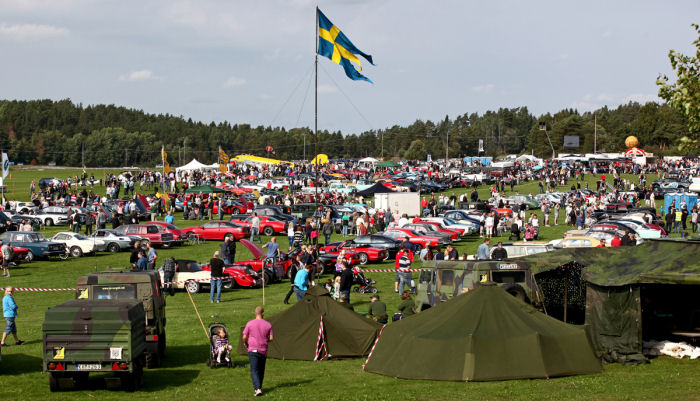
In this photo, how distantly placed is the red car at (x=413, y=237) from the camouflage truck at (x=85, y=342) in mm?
22308

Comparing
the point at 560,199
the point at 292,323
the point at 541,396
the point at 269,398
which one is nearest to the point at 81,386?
the point at 269,398

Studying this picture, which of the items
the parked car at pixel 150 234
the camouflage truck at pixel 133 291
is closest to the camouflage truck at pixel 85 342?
the camouflage truck at pixel 133 291

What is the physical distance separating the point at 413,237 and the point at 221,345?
67.0 ft

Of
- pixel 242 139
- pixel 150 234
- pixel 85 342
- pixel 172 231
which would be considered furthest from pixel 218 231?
pixel 242 139

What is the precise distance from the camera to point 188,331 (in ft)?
62.4

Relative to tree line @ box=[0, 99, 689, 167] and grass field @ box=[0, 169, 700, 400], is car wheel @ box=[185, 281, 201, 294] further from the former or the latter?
tree line @ box=[0, 99, 689, 167]

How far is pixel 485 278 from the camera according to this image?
18250 millimetres

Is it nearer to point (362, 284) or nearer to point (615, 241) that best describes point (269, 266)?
point (362, 284)

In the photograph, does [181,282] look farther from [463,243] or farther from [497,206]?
[497,206]

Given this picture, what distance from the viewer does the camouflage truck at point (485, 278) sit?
18.2m

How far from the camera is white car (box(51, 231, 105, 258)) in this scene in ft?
116

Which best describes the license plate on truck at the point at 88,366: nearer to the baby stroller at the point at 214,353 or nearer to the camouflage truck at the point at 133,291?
the camouflage truck at the point at 133,291

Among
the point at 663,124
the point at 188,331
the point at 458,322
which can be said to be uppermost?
the point at 663,124

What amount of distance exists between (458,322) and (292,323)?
3923mm
